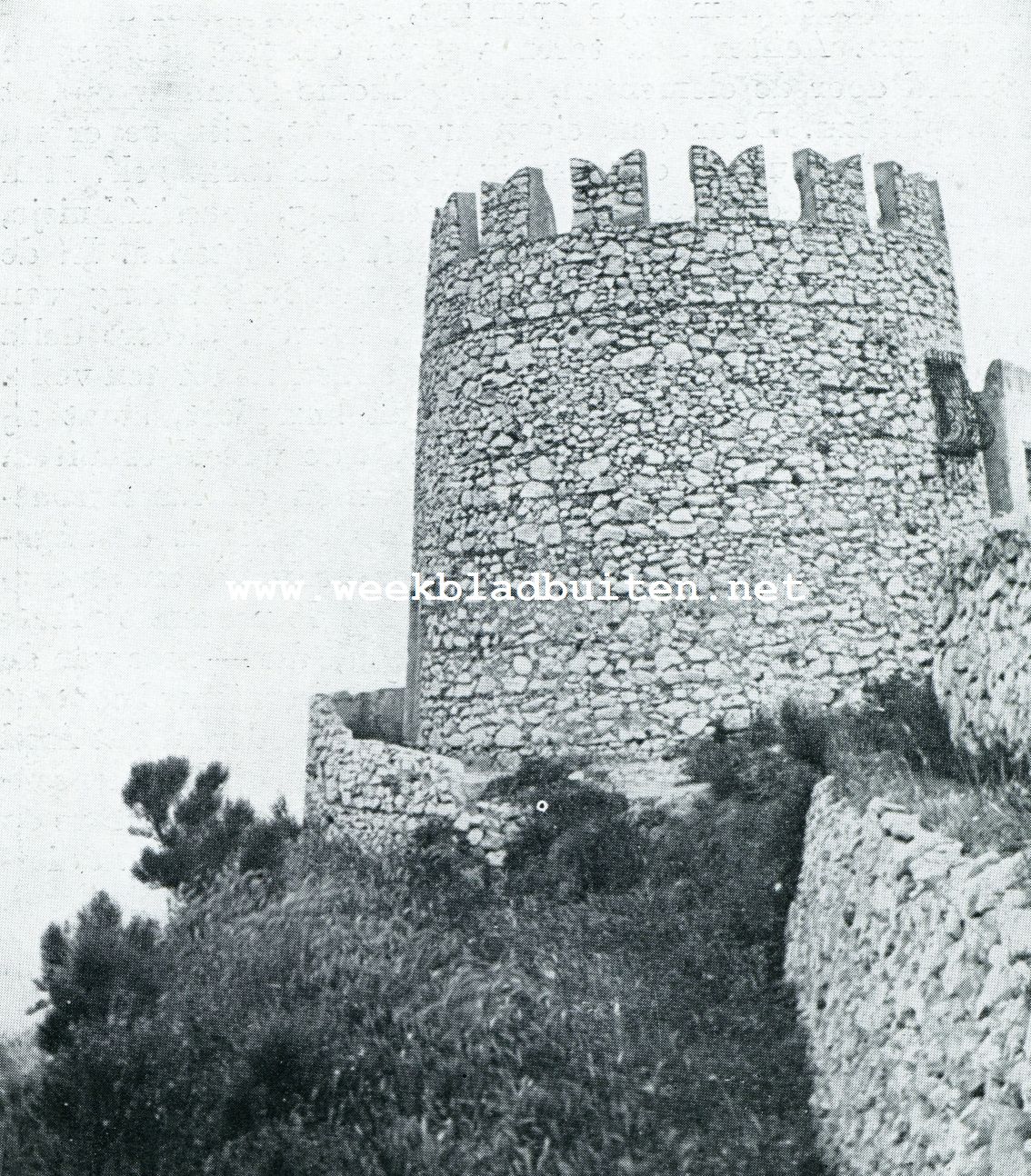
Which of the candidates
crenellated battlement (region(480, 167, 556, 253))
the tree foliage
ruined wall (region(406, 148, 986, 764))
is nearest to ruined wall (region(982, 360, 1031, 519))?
ruined wall (region(406, 148, 986, 764))

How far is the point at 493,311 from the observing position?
13.3 meters

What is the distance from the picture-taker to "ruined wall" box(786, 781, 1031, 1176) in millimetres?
5398

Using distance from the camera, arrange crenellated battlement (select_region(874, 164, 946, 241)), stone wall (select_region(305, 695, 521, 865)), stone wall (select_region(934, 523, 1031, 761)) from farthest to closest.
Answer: crenellated battlement (select_region(874, 164, 946, 241)) → stone wall (select_region(305, 695, 521, 865)) → stone wall (select_region(934, 523, 1031, 761))

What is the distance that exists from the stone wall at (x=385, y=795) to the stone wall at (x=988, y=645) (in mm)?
3995

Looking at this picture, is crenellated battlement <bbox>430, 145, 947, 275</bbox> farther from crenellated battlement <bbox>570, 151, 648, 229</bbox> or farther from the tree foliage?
the tree foliage

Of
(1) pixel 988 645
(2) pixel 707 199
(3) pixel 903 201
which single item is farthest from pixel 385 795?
(3) pixel 903 201

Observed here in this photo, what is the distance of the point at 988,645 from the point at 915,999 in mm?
3457

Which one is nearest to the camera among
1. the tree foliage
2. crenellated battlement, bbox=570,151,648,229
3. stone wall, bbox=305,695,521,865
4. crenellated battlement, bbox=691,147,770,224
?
stone wall, bbox=305,695,521,865

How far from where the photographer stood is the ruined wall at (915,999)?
540 cm

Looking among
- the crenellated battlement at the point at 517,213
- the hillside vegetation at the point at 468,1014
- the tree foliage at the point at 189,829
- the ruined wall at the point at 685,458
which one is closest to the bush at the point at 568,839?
the hillside vegetation at the point at 468,1014

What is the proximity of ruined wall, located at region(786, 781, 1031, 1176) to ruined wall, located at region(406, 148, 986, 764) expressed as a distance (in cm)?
362

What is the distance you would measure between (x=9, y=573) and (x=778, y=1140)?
701 centimetres

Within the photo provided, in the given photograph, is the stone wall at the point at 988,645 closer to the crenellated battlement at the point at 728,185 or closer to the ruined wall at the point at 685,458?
the ruined wall at the point at 685,458

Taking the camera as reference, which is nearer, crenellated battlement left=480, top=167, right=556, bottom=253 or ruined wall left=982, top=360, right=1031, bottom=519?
crenellated battlement left=480, top=167, right=556, bottom=253
